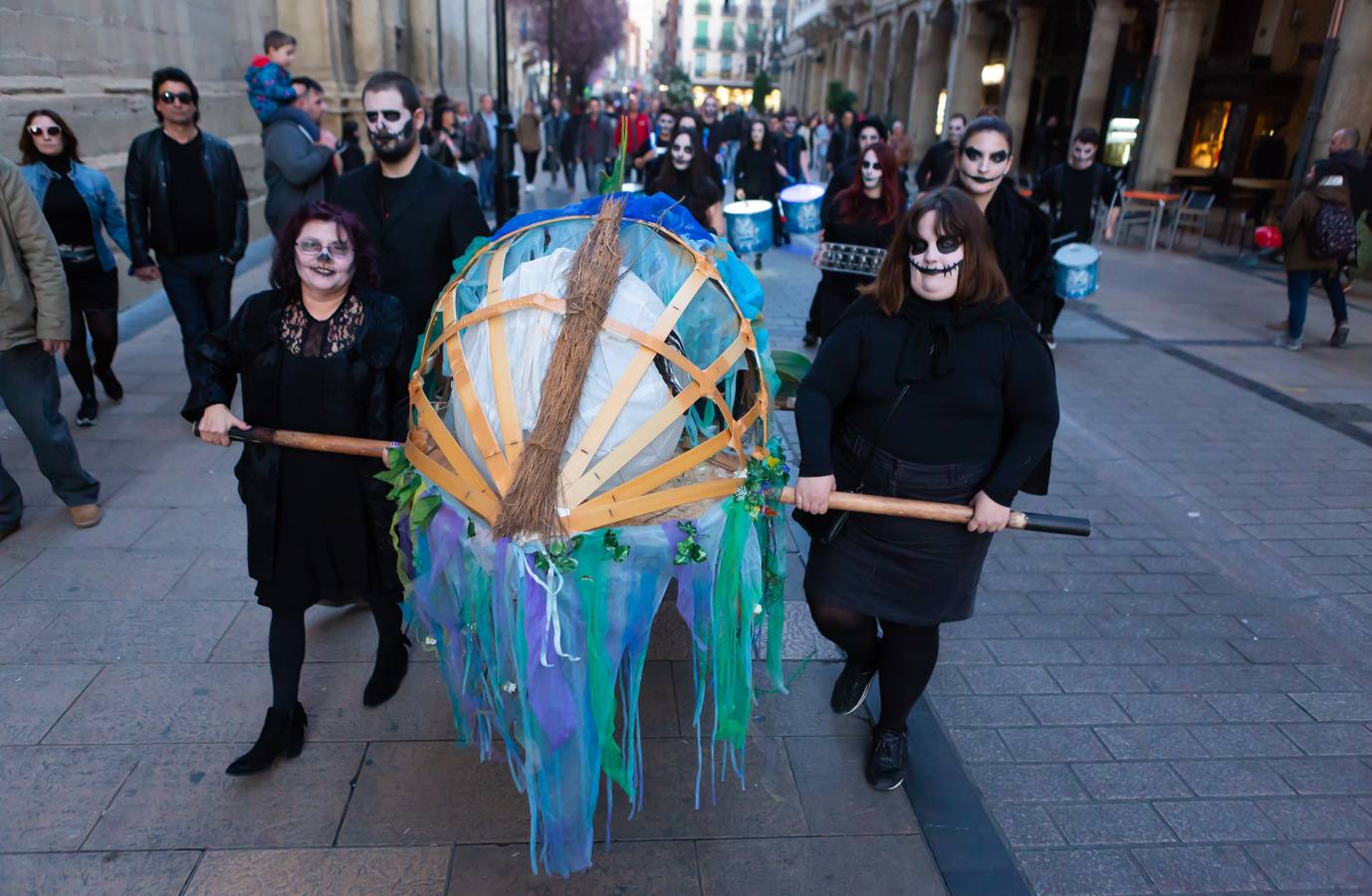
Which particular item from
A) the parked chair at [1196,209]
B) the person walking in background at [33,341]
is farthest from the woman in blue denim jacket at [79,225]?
the parked chair at [1196,209]

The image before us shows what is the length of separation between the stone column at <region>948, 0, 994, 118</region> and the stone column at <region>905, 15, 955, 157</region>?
124 inches

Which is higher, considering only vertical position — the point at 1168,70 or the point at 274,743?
the point at 1168,70

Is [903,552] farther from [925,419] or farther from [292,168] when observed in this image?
[292,168]

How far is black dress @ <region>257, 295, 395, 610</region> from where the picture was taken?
9.27ft

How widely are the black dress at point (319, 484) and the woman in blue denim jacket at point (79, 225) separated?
3.26m

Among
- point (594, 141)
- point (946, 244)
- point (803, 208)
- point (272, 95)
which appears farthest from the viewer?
point (594, 141)

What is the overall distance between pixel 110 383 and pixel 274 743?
421 cm

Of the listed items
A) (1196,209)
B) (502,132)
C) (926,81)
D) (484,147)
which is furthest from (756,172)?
(926,81)

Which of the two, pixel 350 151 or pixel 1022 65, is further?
pixel 1022 65

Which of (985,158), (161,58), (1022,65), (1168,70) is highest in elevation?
(1022,65)

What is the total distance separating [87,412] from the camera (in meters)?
5.77

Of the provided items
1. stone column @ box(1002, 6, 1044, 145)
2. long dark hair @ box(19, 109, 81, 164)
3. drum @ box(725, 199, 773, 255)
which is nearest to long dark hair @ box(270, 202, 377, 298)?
long dark hair @ box(19, 109, 81, 164)

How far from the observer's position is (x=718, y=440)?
2561 millimetres

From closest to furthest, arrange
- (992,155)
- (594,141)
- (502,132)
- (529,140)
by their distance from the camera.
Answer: (992,155), (502,132), (529,140), (594,141)
